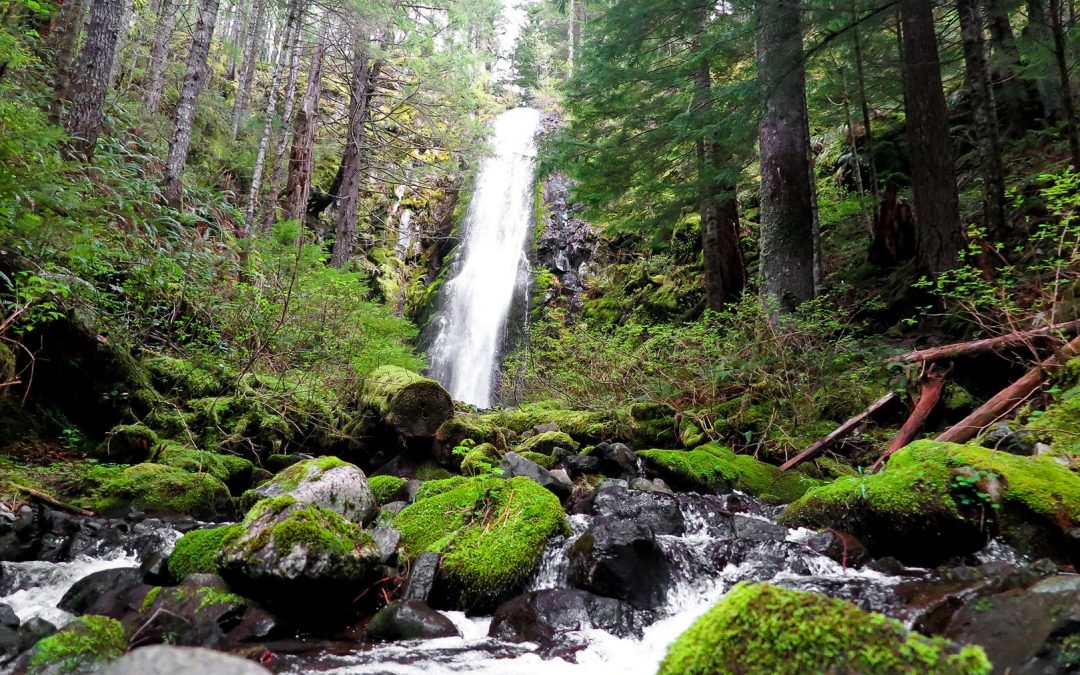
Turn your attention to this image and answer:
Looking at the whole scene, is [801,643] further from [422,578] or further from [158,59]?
[158,59]

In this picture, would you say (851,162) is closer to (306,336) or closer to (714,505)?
(714,505)

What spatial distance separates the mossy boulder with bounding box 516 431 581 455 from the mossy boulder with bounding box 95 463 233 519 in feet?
10.8

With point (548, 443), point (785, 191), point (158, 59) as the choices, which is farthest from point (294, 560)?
point (158, 59)

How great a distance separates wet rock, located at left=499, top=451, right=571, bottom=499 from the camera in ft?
17.6

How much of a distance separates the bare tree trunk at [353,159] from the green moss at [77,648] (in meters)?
9.77

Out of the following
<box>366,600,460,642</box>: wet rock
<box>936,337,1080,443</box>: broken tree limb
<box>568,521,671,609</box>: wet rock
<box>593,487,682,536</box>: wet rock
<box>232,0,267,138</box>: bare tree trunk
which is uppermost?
<box>232,0,267,138</box>: bare tree trunk

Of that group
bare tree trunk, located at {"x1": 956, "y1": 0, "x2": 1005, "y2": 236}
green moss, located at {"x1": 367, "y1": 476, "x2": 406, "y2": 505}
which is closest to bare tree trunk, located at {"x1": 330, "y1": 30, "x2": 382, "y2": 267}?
green moss, located at {"x1": 367, "y1": 476, "x2": 406, "y2": 505}

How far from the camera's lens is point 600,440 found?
25.7ft

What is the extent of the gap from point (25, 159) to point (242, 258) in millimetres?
5126

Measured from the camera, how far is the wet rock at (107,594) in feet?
10.5

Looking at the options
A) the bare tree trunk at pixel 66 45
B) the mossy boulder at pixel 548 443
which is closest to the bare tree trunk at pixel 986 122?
the mossy boulder at pixel 548 443

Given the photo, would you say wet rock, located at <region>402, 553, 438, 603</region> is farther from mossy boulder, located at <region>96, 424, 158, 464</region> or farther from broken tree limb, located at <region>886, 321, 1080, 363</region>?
broken tree limb, located at <region>886, 321, 1080, 363</region>

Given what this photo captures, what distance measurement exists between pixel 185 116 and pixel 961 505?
10796mm

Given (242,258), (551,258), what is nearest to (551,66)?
(551,258)
